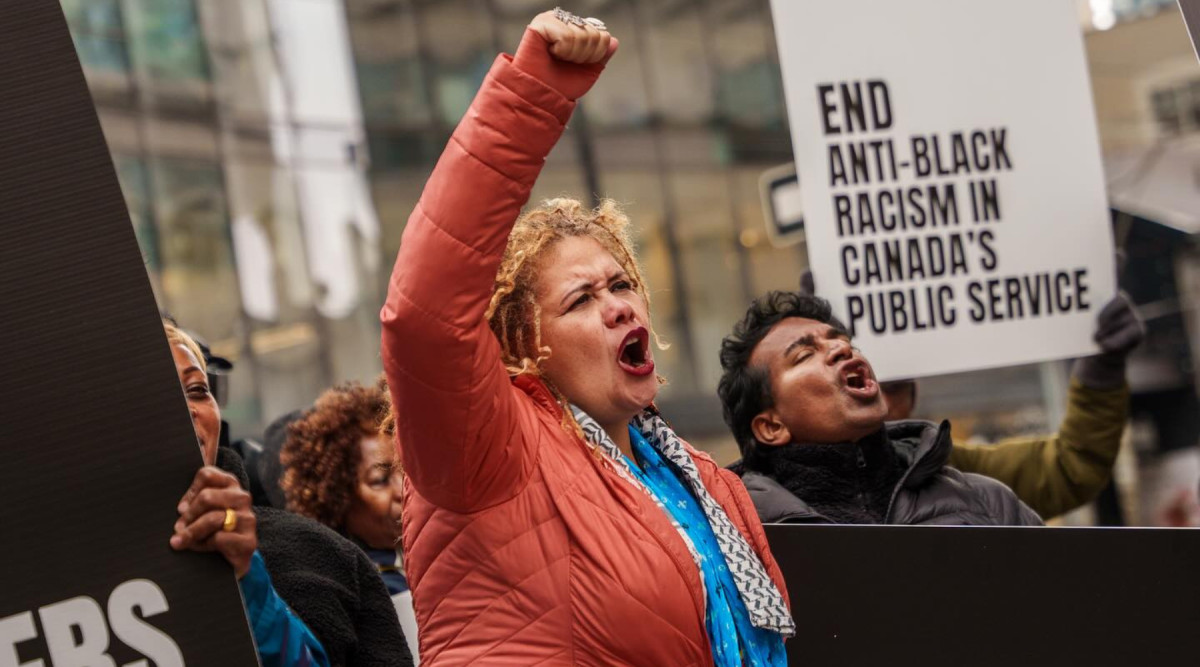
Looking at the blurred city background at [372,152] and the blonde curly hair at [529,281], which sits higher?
the blurred city background at [372,152]

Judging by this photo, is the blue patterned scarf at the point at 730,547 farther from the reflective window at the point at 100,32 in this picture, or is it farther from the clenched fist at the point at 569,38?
the reflective window at the point at 100,32

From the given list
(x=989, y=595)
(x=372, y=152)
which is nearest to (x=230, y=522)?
(x=989, y=595)

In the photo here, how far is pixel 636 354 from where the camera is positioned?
7.42 feet

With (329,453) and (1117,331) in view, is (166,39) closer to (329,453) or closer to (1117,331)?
(329,453)

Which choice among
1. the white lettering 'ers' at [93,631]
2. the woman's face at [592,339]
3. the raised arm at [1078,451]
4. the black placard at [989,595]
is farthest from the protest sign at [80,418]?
the raised arm at [1078,451]

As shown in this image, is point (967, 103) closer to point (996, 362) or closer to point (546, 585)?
point (996, 362)

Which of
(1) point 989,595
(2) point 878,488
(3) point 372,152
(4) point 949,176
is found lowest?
(1) point 989,595

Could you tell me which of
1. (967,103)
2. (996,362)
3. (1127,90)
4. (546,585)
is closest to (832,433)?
(996,362)

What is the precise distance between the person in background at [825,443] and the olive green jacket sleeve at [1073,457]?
614 millimetres

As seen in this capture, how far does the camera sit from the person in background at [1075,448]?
379 centimetres

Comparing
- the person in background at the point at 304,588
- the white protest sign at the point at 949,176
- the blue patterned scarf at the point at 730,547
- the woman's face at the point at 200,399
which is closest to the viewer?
the blue patterned scarf at the point at 730,547

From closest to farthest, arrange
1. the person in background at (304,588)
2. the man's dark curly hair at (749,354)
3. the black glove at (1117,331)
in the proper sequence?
the person in background at (304,588), the man's dark curly hair at (749,354), the black glove at (1117,331)

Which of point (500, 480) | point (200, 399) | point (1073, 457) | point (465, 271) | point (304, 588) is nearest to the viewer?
point (465, 271)

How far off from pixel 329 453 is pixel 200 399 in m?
0.95
